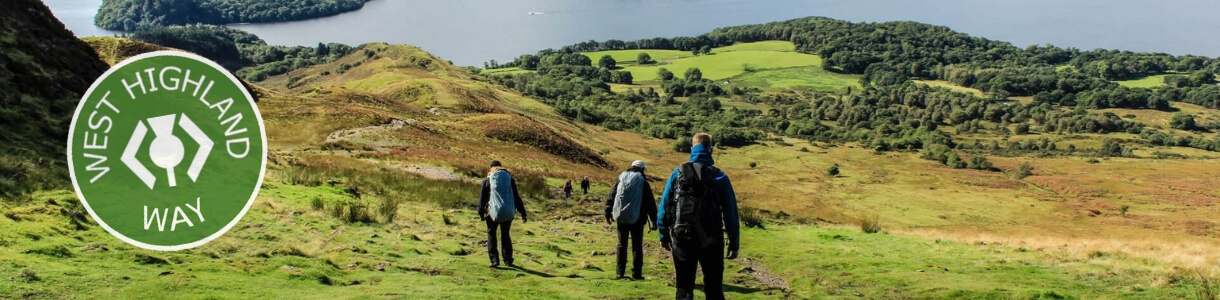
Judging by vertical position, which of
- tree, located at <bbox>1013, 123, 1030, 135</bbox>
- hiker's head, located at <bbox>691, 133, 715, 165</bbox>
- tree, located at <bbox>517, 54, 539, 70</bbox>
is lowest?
tree, located at <bbox>1013, 123, 1030, 135</bbox>

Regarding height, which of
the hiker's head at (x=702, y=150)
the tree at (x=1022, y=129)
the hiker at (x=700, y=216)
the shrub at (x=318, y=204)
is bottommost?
the tree at (x=1022, y=129)

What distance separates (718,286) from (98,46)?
5516 centimetres

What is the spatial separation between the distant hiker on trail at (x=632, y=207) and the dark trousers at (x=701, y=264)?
315 centimetres

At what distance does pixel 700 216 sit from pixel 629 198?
12.7 ft

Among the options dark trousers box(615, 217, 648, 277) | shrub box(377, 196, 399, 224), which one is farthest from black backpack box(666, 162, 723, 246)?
shrub box(377, 196, 399, 224)

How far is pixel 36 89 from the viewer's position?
18.0 metres

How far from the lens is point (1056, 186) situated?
79625 mm

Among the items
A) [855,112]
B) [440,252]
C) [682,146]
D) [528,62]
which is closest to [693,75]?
[855,112]

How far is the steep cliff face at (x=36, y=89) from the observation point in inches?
503

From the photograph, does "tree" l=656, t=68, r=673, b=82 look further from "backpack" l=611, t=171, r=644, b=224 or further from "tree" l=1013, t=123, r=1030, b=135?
"backpack" l=611, t=171, r=644, b=224

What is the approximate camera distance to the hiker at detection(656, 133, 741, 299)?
8.98 metres

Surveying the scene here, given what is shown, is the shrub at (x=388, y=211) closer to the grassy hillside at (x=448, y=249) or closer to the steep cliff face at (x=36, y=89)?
the grassy hillside at (x=448, y=249)

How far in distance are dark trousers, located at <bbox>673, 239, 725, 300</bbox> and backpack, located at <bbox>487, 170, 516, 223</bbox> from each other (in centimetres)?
457

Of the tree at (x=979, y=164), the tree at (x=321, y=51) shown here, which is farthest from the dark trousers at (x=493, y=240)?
the tree at (x=321, y=51)
